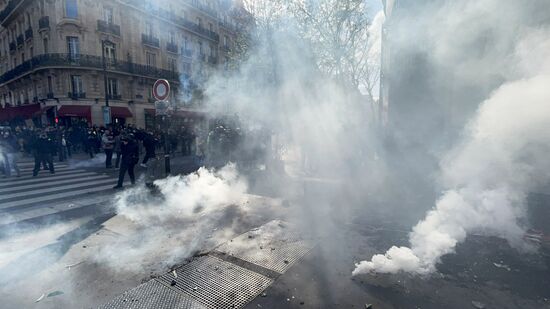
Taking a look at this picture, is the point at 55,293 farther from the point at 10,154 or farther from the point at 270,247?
the point at 10,154

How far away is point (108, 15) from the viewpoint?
22438 millimetres

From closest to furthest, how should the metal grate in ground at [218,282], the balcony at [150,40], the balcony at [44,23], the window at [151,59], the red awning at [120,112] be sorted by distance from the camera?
the metal grate in ground at [218,282], the balcony at [44,23], the red awning at [120,112], the balcony at [150,40], the window at [151,59]

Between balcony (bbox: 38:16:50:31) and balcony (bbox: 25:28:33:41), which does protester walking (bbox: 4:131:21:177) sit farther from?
balcony (bbox: 25:28:33:41)

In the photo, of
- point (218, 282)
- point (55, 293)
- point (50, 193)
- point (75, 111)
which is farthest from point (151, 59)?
point (218, 282)

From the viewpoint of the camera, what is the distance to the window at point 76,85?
20953mm

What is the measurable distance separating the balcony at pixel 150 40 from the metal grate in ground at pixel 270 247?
82.3ft

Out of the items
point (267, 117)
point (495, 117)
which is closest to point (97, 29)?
point (267, 117)

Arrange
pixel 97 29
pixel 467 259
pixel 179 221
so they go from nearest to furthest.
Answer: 1. pixel 467 259
2. pixel 179 221
3. pixel 97 29

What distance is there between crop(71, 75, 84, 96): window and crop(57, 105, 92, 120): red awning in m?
1.07

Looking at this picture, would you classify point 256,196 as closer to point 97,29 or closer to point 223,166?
point 223,166

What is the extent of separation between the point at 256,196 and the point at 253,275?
3.40 metres

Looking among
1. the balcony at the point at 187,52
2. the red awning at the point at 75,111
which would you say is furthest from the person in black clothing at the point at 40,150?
the balcony at the point at 187,52

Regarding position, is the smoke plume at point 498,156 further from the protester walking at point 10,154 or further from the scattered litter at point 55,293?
the protester walking at point 10,154

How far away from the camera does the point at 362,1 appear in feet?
39.2
